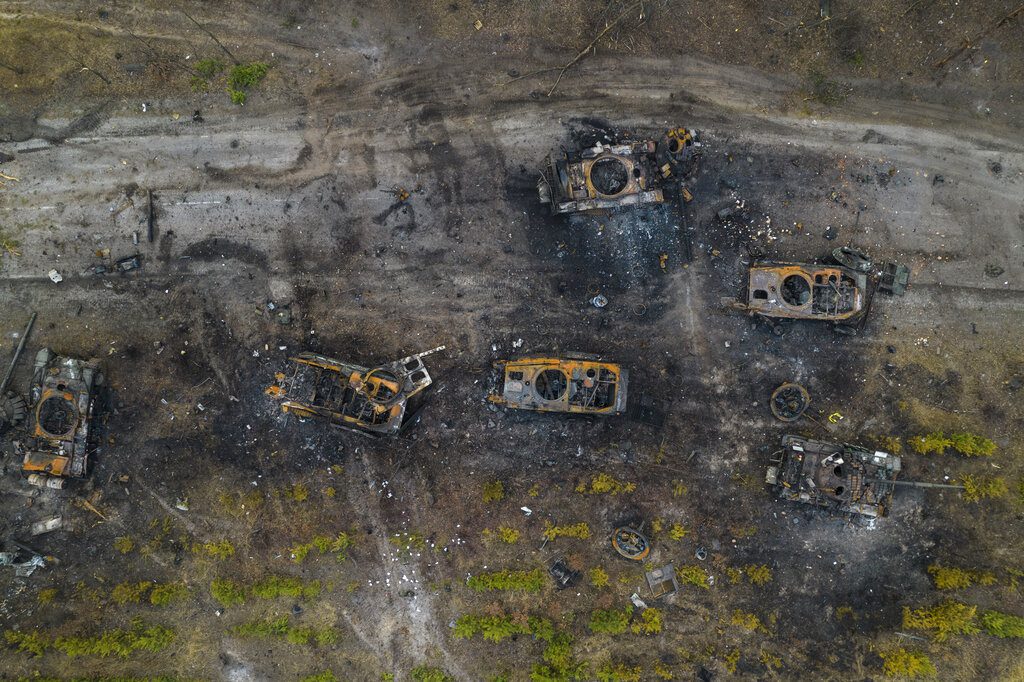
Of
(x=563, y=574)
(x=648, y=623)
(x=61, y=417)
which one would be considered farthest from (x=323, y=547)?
(x=648, y=623)

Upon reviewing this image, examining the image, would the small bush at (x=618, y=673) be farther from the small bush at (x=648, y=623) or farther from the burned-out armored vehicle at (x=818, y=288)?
the burned-out armored vehicle at (x=818, y=288)

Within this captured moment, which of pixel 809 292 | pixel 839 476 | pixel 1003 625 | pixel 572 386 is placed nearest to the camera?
pixel 572 386

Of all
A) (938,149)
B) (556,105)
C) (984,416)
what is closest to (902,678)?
(984,416)

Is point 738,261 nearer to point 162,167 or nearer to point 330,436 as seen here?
point 330,436

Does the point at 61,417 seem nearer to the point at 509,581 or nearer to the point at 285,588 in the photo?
the point at 285,588

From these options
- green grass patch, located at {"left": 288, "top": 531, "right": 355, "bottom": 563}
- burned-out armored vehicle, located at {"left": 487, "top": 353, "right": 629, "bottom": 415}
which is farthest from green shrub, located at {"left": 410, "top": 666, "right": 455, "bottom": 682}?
burned-out armored vehicle, located at {"left": 487, "top": 353, "right": 629, "bottom": 415}
